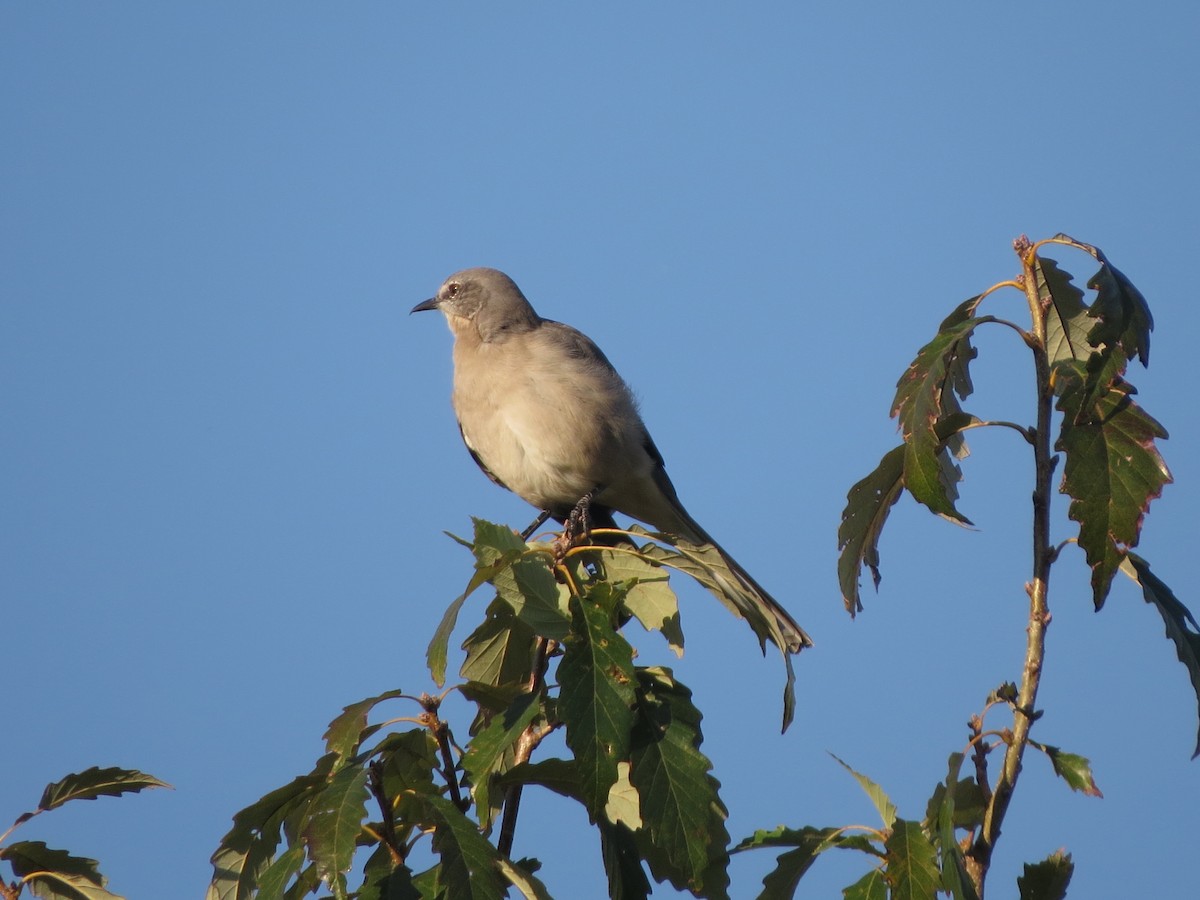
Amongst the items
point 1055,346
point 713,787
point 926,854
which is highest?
point 1055,346

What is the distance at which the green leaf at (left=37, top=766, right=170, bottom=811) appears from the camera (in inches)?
152

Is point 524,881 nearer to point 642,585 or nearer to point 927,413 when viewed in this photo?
point 642,585

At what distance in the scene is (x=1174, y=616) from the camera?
346cm

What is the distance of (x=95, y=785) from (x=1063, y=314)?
343 cm

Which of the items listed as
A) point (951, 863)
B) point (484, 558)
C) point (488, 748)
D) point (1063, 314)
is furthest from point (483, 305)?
point (951, 863)

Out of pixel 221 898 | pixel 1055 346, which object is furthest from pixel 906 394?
pixel 221 898

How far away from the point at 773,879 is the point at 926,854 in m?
0.56

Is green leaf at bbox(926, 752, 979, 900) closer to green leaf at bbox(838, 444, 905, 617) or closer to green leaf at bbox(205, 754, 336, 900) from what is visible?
green leaf at bbox(838, 444, 905, 617)

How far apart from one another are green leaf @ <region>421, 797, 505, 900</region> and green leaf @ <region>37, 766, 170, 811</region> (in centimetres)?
113

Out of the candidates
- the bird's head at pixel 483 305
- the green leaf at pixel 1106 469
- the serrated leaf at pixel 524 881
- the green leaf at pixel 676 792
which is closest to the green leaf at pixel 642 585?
the green leaf at pixel 676 792

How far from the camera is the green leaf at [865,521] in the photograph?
12.8 feet

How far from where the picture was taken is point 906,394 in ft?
11.8

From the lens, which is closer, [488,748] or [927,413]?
[488,748]

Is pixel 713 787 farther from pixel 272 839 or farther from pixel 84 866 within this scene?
pixel 84 866
